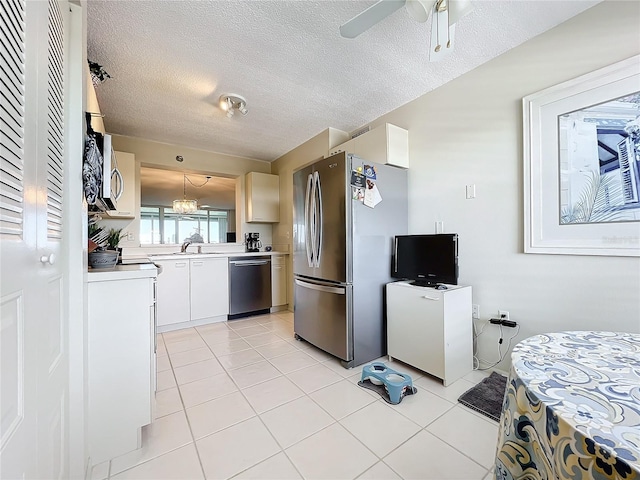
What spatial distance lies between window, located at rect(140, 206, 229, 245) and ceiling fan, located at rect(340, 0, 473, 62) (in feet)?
13.8

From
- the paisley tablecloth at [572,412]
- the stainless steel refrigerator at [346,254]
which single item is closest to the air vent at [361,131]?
the stainless steel refrigerator at [346,254]

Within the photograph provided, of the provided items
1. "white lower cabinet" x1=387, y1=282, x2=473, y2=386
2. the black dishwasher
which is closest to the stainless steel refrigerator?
"white lower cabinet" x1=387, y1=282, x2=473, y2=386

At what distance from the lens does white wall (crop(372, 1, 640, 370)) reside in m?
1.62

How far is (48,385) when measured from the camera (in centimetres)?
81

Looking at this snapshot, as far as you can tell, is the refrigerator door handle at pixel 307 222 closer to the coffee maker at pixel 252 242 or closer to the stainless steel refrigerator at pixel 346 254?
the stainless steel refrigerator at pixel 346 254

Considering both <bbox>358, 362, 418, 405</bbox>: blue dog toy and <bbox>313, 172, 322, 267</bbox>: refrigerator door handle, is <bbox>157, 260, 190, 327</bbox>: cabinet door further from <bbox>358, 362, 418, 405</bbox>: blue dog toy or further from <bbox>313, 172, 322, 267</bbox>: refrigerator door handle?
<bbox>358, 362, 418, 405</bbox>: blue dog toy

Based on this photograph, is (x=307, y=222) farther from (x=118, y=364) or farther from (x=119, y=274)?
(x=118, y=364)

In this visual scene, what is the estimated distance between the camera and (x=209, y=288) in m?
3.61

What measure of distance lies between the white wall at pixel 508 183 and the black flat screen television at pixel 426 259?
0.31 metres

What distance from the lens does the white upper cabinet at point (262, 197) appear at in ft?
13.9

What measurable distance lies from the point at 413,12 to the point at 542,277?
1.89 metres

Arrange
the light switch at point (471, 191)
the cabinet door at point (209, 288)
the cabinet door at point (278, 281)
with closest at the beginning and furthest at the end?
the light switch at point (471, 191), the cabinet door at point (209, 288), the cabinet door at point (278, 281)

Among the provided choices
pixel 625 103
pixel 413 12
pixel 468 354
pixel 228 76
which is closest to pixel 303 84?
pixel 228 76

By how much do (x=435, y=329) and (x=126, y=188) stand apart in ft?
12.1
